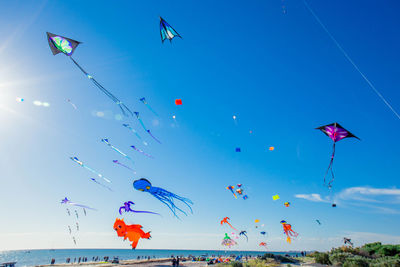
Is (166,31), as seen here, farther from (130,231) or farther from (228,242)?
(228,242)

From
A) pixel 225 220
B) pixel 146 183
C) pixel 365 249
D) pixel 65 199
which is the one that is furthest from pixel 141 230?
pixel 365 249

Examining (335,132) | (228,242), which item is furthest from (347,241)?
(335,132)

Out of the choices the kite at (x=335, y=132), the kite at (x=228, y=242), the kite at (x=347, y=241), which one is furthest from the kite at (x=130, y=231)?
the kite at (x=347, y=241)

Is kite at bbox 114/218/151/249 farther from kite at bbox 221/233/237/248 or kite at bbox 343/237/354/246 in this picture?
kite at bbox 343/237/354/246

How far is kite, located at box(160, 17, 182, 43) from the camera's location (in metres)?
8.87

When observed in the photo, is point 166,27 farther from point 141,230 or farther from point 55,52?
point 141,230

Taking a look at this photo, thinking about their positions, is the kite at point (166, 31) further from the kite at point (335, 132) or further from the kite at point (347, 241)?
the kite at point (347, 241)

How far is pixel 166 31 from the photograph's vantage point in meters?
9.25

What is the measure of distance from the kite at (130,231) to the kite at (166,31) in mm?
13280

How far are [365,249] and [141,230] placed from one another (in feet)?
106

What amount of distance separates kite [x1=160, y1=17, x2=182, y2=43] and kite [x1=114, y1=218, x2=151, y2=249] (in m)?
13.3

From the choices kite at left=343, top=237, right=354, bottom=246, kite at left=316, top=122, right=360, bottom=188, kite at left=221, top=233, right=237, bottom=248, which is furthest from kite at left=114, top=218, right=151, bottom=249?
kite at left=343, top=237, right=354, bottom=246

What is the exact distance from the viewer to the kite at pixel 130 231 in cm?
1547

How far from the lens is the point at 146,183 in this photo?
44.1 ft
